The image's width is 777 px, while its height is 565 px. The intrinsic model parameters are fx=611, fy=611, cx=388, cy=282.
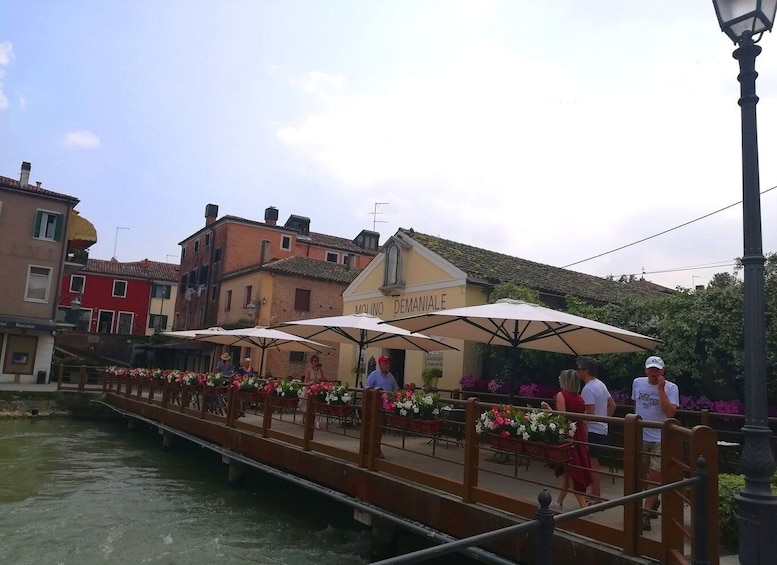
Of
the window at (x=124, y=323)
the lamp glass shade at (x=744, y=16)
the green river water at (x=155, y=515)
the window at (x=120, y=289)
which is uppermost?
the window at (x=120, y=289)

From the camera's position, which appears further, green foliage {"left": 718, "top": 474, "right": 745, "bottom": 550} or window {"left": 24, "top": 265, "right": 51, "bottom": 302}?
window {"left": 24, "top": 265, "right": 51, "bottom": 302}

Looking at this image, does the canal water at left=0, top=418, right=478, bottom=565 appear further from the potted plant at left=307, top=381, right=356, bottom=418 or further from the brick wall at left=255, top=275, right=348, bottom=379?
the brick wall at left=255, top=275, right=348, bottom=379

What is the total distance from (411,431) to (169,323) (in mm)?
50682

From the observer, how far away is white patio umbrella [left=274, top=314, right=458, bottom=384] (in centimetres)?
1147

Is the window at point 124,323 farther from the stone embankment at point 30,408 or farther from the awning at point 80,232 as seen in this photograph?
the stone embankment at point 30,408

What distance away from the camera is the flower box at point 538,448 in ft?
19.1

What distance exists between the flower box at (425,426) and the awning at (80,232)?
106 feet

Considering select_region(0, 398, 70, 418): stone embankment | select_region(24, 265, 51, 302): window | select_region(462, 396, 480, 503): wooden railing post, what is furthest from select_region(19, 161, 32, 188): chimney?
select_region(462, 396, 480, 503): wooden railing post

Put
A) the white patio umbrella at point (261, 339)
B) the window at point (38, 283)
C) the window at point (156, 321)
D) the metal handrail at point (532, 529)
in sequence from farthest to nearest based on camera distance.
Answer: the window at point (156, 321)
the window at point (38, 283)
the white patio umbrella at point (261, 339)
the metal handrail at point (532, 529)

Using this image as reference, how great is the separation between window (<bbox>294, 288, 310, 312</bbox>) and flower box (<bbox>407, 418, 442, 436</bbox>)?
24.4m

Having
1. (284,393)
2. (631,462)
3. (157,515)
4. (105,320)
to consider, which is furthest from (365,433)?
(105,320)

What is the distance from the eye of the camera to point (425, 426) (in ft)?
25.1

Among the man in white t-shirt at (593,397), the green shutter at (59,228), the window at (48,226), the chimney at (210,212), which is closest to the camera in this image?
the man in white t-shirt at (593,397)

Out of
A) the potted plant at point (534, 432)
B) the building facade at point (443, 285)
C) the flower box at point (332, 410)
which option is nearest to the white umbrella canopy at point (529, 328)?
the flower box at point (332, 410)
